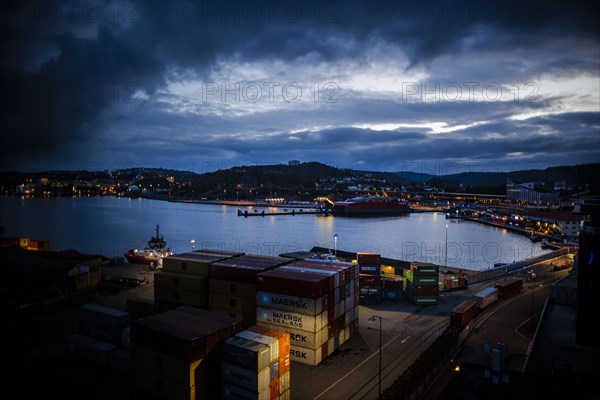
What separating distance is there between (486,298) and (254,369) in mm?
13394

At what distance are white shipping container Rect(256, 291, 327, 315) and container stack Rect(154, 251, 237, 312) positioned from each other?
280 centimetres

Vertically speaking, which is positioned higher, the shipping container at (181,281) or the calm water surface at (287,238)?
the shipping container at (181,281)

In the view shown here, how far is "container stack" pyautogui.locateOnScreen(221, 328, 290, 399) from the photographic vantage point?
8.62m

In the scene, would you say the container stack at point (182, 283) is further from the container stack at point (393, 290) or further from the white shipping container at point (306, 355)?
the container stack at point (393, 290)

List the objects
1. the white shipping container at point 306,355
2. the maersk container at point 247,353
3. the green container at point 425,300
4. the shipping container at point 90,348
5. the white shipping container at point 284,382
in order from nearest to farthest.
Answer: the maersk container at point 247,353 < the white shipping container at point 284,382 < the shipping container at point 90,348 < the white shipping container at point 306,355 < the green container at point 425,300

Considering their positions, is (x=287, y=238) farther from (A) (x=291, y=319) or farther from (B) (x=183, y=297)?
(A) (x=291, y=319)

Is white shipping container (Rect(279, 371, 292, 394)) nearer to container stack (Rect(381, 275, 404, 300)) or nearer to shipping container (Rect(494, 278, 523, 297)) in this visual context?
container stack (Rect(381, 275, 404, 300))

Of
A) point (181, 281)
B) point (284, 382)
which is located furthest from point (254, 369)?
point (181, 281)

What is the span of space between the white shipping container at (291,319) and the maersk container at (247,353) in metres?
2.91

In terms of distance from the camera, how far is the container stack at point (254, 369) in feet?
28.3

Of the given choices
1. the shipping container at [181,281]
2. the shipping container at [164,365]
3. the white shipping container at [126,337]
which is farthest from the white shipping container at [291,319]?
the white shipping container at [126,337]

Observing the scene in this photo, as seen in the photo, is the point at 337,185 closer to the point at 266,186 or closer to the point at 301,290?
the point at 266,186

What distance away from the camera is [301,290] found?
11.8 m

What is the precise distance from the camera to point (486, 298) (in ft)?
57.2
